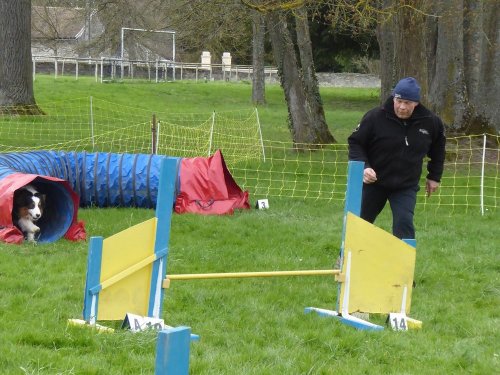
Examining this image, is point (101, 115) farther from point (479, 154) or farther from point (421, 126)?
point (421, 126)

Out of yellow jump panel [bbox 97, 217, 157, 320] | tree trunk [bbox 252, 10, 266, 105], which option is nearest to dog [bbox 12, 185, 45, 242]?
yellow jump panel [bbox 97, 217, 157, 320]

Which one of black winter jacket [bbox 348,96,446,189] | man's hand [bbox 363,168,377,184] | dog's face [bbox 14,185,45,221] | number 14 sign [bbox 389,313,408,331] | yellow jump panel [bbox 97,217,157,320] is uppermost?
black winter jacket [bbox 348,96,446,189]

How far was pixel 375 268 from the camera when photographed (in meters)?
5.84

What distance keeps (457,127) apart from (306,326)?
34.9 ft

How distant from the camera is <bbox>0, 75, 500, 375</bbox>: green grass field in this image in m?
4.83

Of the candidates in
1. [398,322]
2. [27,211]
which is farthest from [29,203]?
[398,322]

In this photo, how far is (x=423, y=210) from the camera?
37.2 feet

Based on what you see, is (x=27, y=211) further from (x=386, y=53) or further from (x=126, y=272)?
(x=386, y=53)

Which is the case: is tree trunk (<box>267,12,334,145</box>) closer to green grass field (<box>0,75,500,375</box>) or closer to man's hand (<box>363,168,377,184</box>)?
green grass field (<box>0,75,500,375</box>)

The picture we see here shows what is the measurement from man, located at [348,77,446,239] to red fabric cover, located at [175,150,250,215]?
3950 mm

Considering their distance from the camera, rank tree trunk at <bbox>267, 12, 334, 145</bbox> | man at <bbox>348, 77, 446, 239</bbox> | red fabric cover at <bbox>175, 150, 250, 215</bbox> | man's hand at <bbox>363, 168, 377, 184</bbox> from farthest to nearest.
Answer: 1. tree trunk at <bbox>267, 12, 334, 145</bbox>
2. red fabric cover at <bbox>175, 150, 250, 215</bbox>
3. man at <bbox>348, 77, 446, 239</bbox>
4. man's hand at <bbox>363, 168, 377, 184</bbox>

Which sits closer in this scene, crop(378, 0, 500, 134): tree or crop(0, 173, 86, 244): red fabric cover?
crop(0, 173, 86, 244): red fabric cover

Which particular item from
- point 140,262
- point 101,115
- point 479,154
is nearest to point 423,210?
point 479,154

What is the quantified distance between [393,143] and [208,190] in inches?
173
